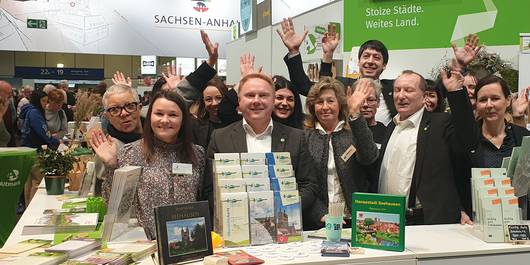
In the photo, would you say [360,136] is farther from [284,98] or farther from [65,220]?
[65,220]

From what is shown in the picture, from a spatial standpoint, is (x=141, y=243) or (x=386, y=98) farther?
(x=386, y=98)

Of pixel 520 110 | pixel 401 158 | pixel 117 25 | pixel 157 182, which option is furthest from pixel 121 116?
pixel 117 25

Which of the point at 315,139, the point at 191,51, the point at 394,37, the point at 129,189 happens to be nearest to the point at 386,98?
the point at 394,37

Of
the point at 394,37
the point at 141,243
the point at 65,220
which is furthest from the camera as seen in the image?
the point at 394,37

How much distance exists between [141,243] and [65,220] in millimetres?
590

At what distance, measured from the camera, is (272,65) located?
7.21 m

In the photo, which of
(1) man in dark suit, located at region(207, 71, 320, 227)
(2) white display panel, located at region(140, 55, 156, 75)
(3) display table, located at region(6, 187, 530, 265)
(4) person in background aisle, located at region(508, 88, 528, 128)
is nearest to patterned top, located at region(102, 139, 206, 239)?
(3) display table, located at region(6, 187, 530, 265)

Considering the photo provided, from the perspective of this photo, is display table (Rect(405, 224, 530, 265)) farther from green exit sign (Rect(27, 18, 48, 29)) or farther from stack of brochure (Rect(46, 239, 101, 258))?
green exit sign (Rect(27, 18, 48, 29))

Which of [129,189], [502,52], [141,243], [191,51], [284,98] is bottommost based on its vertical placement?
[141,243]

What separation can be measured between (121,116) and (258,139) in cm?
93

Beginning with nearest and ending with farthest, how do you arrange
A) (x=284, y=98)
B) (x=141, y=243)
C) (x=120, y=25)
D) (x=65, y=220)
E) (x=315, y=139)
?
1. (x=141, y=243)
2. (x=65, y=220)
3. (x=315, y=139)
4. (x=284, y=98)
5. (x=120, y=25)

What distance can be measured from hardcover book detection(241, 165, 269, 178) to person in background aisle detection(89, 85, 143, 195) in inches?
41.6

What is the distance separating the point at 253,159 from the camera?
238 cm

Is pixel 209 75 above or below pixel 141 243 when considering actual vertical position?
above
